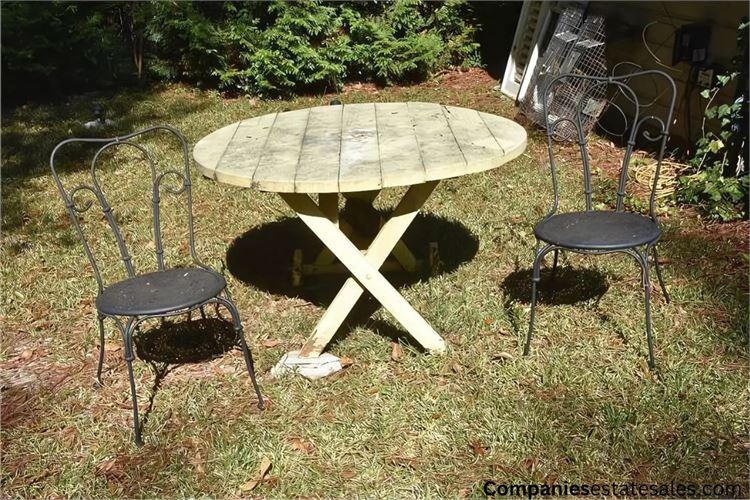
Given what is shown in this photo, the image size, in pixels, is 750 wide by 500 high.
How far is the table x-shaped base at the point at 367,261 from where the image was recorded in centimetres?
277

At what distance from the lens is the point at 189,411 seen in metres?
2.86

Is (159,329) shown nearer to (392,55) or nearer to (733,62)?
(733,62)

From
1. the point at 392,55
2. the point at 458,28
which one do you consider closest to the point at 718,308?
the point at 392,55

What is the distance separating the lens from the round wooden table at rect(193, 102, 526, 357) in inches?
103

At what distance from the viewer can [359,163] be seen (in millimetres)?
2729

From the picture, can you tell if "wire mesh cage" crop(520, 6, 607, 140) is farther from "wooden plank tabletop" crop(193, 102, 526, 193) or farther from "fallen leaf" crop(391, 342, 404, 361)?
"fallen leaf" crop(391, 342, 404, 361)

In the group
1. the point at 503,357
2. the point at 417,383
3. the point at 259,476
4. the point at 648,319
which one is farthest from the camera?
the point at 503,357

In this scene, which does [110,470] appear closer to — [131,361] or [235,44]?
[131,361]

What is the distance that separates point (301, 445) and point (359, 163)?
3.63 ft

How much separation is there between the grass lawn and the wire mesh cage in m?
1.62

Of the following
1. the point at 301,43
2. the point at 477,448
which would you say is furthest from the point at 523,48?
the point at 477,448

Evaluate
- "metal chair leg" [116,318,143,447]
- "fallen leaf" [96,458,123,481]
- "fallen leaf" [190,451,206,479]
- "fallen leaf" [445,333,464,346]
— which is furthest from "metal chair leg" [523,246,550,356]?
"fallen leaf" [96,458,123,481]

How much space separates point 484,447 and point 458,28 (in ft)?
21.9

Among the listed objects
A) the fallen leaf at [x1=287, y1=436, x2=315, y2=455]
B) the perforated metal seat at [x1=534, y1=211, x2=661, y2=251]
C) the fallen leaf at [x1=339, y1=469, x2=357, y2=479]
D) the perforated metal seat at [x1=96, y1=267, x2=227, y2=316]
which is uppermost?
the perforated metal seat at [x1=534, y1=211, x2=661, y2=251]
